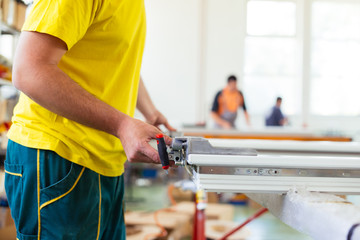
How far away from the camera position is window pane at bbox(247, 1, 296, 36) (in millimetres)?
7090

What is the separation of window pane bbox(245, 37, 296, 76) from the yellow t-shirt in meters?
6.39

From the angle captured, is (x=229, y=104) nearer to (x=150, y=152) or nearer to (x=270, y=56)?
(x=270, y=56)

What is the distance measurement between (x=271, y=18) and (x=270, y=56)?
0.76 metres

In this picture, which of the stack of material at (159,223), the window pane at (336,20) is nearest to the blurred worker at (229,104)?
the window pane at (336,20)

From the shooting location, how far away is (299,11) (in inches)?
284

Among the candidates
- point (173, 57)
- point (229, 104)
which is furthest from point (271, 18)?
point (229, 104)

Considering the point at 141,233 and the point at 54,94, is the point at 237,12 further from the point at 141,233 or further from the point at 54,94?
the point at 54,94

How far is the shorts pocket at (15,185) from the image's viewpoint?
0.81 meters

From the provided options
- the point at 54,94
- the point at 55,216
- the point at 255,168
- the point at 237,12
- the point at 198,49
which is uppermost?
the point at 237,12

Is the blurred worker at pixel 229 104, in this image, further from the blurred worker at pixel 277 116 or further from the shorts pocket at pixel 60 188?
the shorts pocket at pixel 60 188

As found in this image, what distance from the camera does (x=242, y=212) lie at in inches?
160

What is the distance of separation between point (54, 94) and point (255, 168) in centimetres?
41

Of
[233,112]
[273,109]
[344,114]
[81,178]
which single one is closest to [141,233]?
[81,178]

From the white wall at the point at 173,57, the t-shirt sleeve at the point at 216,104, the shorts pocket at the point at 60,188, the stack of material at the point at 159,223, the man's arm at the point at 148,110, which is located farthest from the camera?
the white wall at the point at 173,57
